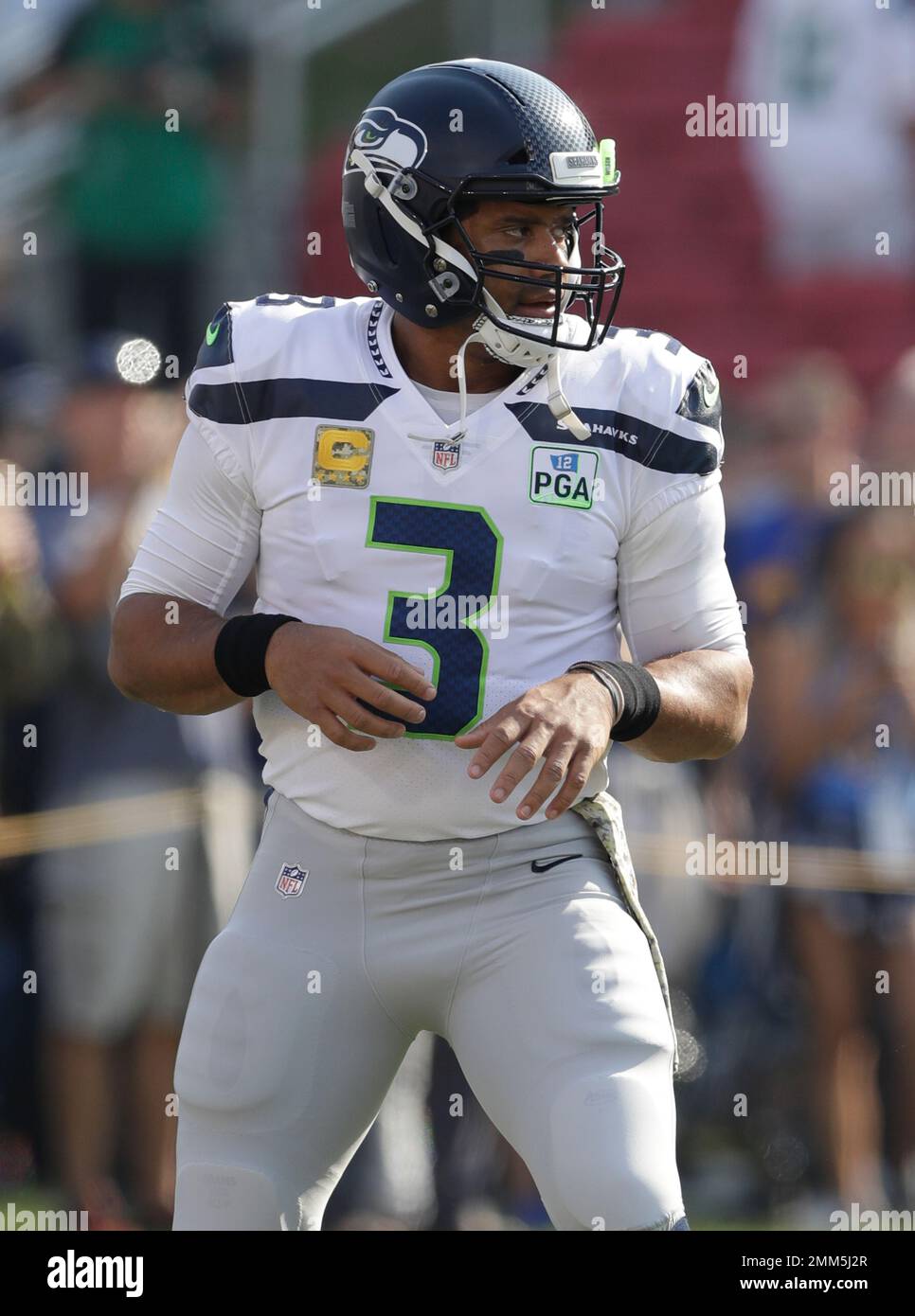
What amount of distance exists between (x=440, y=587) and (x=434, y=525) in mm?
90

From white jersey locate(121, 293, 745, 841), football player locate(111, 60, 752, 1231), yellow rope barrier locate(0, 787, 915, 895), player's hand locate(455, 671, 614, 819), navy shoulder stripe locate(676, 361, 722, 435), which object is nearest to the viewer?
player's hand locate(455, 671, 614, 819)

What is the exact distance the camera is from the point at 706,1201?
16.7ft

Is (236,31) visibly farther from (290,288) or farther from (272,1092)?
(272,1092)

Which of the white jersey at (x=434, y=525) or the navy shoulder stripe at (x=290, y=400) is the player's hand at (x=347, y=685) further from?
the navy shoulder stripe at (x=290, y=400)

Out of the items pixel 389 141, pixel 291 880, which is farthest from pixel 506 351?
pixel 291 880

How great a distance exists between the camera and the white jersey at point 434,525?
2691mm

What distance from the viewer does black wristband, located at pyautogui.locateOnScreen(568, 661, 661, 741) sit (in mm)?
2604

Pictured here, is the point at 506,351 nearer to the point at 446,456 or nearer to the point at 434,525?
the point at 446,456

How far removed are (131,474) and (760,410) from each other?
182cm

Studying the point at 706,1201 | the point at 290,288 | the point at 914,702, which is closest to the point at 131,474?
the point at 290,288

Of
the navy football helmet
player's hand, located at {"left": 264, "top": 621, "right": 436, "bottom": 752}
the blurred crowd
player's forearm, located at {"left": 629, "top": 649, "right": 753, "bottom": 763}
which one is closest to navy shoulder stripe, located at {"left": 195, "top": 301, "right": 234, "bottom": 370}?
the navy football helmet

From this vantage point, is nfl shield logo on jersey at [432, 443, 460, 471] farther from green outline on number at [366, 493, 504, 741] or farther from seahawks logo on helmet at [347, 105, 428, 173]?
seahawks logo on helmet at [347, 105, 428, 173]

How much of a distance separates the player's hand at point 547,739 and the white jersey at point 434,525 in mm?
166
